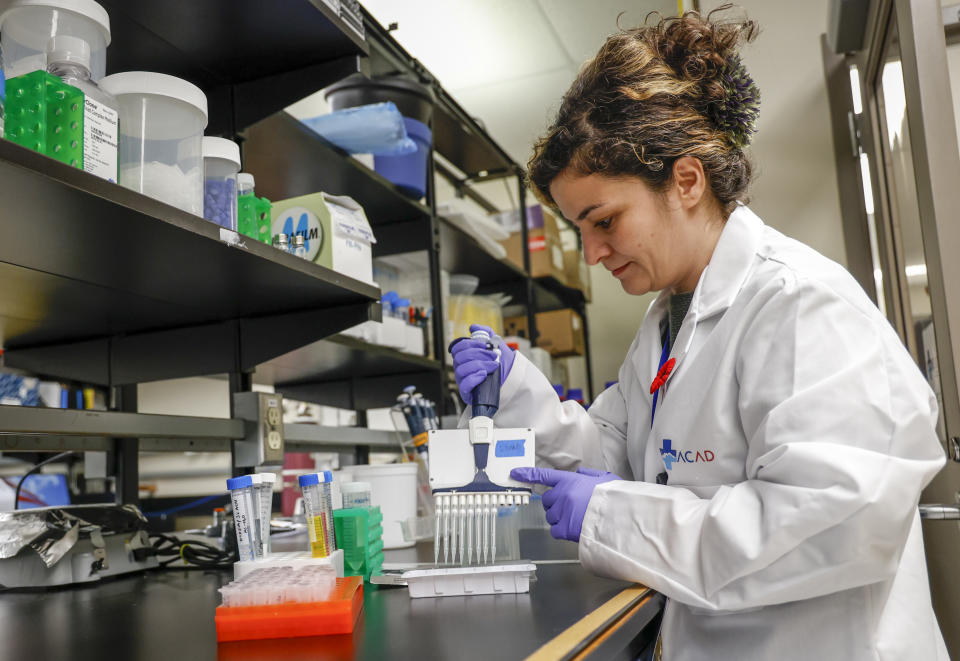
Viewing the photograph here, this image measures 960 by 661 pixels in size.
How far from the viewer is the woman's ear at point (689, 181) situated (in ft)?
3.85

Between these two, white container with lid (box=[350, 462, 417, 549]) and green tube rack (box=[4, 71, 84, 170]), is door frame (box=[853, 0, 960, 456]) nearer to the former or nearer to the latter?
white container with lid (box=[350, 462, 417, 549])

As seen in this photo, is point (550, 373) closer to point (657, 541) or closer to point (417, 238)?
point (417, 238)

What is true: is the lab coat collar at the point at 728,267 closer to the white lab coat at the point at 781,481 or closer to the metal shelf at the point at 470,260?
the white lab coat at the point at 781,481

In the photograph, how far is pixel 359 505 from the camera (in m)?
1.28

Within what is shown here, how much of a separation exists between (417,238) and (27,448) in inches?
60.3

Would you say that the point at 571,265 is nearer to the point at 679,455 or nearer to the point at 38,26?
the point at 679,455

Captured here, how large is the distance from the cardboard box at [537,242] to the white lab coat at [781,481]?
2465 mm

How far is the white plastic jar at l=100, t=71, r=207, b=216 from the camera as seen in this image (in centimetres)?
100

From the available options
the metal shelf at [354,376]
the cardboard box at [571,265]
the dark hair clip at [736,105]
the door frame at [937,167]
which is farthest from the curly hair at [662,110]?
the cardboard box at [571,265]

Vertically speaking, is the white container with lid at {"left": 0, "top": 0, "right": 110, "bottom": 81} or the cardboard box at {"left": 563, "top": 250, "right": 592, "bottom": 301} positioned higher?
the cardboard box at {"left": 563, "top": 250, "right": 592, "bottom": 301}

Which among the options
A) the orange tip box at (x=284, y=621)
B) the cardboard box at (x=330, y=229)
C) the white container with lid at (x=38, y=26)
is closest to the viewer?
the orange tip box at (x=284, y=621)

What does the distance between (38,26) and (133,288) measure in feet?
1.47

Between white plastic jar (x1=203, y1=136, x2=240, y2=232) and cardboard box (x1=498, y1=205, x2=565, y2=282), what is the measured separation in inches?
94.0

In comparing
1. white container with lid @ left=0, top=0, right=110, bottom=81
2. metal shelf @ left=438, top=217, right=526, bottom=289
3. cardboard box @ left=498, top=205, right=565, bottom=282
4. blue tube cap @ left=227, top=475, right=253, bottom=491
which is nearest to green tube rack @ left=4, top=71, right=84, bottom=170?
white container with lid @ left=0, top=0, right=110, bottom=81
